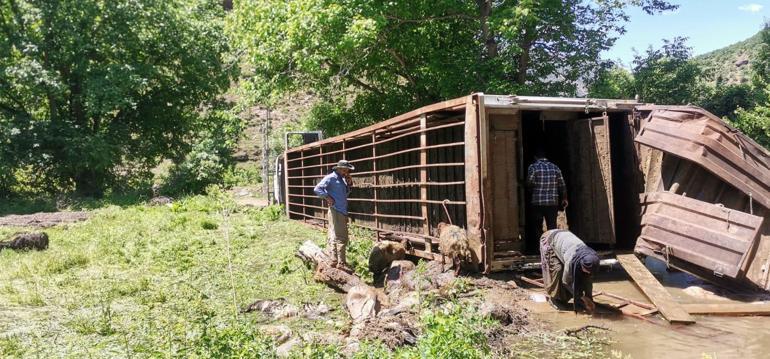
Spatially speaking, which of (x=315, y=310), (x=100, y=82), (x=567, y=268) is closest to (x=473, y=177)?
(x=567, y=268)

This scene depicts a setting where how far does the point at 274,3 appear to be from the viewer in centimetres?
1719

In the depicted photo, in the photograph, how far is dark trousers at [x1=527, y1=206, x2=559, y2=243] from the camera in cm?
780

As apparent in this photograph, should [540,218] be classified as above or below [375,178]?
below

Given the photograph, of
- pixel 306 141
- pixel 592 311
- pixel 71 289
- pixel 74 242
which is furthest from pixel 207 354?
pixel 306 141

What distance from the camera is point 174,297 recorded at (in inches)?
283

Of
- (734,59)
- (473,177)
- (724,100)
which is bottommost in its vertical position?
(473,177)

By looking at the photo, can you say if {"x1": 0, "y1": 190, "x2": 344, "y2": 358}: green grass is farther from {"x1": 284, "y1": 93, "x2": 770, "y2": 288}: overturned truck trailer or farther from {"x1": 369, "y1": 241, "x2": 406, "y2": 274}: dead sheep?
{"x1": 284, "y1": 93, "x2": 770, "y2": 288}: overturned truck trailer

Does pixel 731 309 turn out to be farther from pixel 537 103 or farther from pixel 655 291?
pixel 537 103

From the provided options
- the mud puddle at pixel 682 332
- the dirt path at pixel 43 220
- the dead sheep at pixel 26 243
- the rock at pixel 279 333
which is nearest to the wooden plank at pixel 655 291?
the mud puddle at pixel 682 332

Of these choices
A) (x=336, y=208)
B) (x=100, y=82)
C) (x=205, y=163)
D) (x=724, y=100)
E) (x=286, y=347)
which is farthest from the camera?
(x=205, y=163)

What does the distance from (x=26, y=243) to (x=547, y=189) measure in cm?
1047

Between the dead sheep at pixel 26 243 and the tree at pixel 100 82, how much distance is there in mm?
11466

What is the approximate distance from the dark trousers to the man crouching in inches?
48.6

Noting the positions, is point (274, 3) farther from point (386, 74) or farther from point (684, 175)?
point (684, 175)
